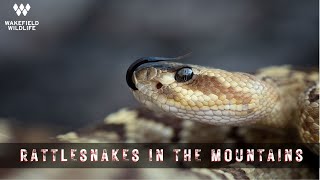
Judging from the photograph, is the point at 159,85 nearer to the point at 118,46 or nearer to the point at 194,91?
the point at 194,91

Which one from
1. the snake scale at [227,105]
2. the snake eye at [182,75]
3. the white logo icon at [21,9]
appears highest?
the white logo icon at [21,9]

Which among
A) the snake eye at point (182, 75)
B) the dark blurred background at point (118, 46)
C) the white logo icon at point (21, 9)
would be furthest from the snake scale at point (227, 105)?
the dark blurred background at point (118, 46)

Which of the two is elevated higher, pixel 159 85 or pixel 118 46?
pixel 118 46

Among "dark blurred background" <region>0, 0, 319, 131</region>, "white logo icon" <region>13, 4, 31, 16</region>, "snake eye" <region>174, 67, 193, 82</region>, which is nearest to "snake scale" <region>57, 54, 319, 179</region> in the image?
"snake eye" <region>174, 67, 193, 82</region>

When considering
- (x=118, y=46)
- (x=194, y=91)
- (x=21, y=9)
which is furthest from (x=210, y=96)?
(x=118, y=46)

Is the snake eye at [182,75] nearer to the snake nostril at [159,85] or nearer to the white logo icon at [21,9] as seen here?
the snake nostril at [159,85]

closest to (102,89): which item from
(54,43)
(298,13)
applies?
(54,43)

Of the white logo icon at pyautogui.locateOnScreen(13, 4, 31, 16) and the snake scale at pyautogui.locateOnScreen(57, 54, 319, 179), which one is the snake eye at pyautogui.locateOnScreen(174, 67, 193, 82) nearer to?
the snake scale at pyautogui.locateOnScreen(57, 54, 319, 179)
